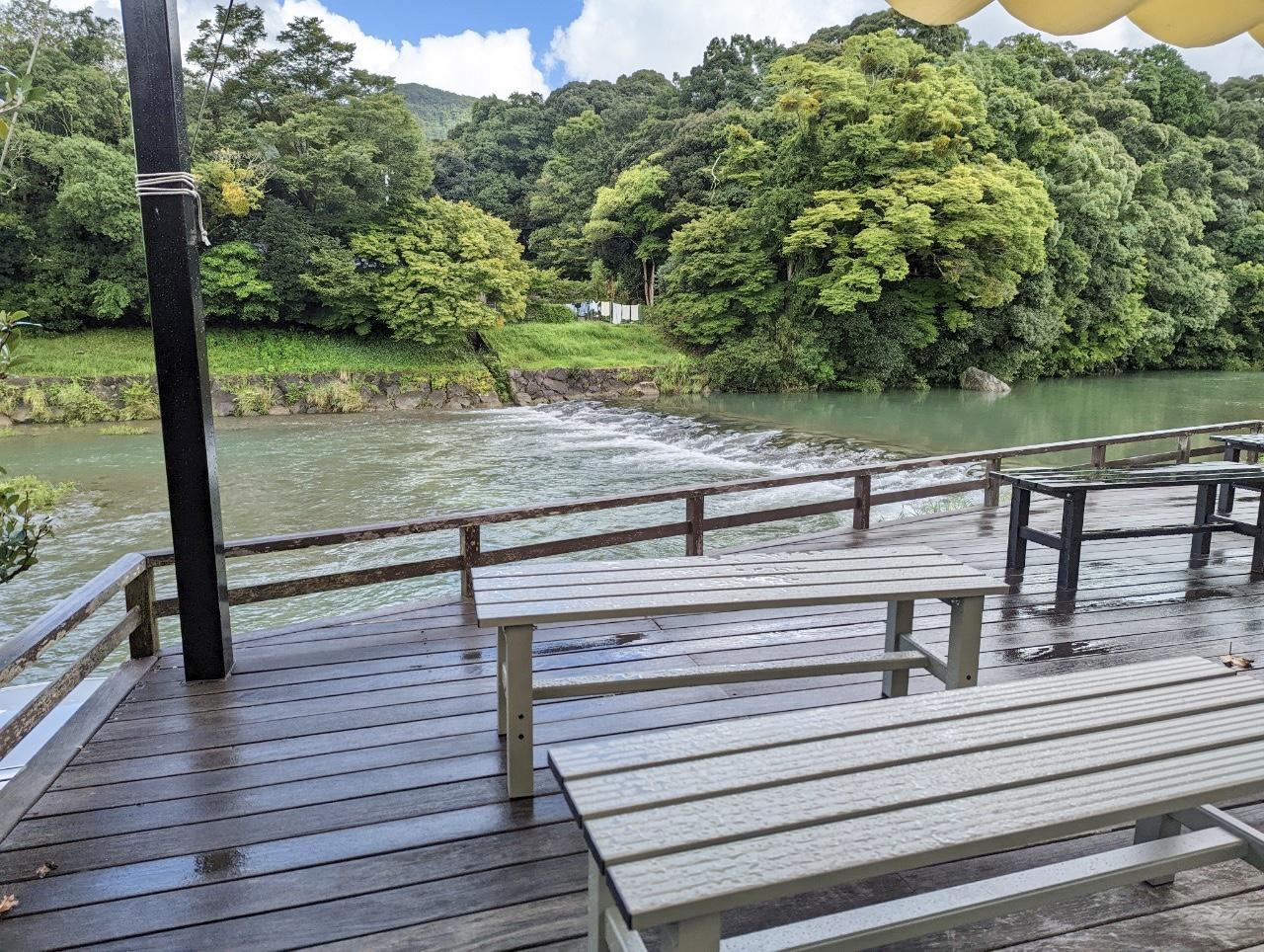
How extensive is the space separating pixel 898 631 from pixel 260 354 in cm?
2050

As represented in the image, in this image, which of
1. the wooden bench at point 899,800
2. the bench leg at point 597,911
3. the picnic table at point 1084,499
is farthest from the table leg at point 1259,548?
the bench leg at point 597,911

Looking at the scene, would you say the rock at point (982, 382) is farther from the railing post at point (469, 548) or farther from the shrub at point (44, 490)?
the railing post at point (469, 548)

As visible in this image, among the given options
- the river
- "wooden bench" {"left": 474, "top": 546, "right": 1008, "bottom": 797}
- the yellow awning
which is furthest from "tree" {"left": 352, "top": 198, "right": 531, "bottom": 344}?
the yellow awning

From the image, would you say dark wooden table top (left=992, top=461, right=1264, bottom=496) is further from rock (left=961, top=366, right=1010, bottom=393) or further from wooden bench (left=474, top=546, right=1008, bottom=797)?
rock (left=961, top=366, right=1010, bottom=393)

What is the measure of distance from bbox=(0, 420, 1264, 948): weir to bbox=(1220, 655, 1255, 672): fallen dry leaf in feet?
0.32

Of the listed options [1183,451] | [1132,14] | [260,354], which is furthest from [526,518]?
[260,354]

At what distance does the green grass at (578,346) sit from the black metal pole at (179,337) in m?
17.7

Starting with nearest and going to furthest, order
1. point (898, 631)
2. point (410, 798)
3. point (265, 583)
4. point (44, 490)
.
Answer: point (410, 798)
point (898, 631)
point (265, 583)
point (44, 490)

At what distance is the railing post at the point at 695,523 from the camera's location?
160 inches

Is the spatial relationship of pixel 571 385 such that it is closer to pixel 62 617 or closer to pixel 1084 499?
pixel 1084 499

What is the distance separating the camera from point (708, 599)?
7.11 ft

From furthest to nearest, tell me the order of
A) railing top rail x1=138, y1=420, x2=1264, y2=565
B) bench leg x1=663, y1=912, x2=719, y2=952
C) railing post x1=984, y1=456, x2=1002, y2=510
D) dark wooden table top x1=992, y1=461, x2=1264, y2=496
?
railing post x1=984, y1=456, x2=1002, y2=510 < dark wooden table top x1=992, y1=461, x2=1264, y2=496 < railing top rail x1=138, y1=420, x2=1264, y2=565 < bench leg x1=663, y1=912, x2=719, y2=952

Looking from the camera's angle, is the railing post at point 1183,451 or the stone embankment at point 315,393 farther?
the stone embankment at point 315,393

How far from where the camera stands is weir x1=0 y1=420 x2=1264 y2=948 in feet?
5.22
